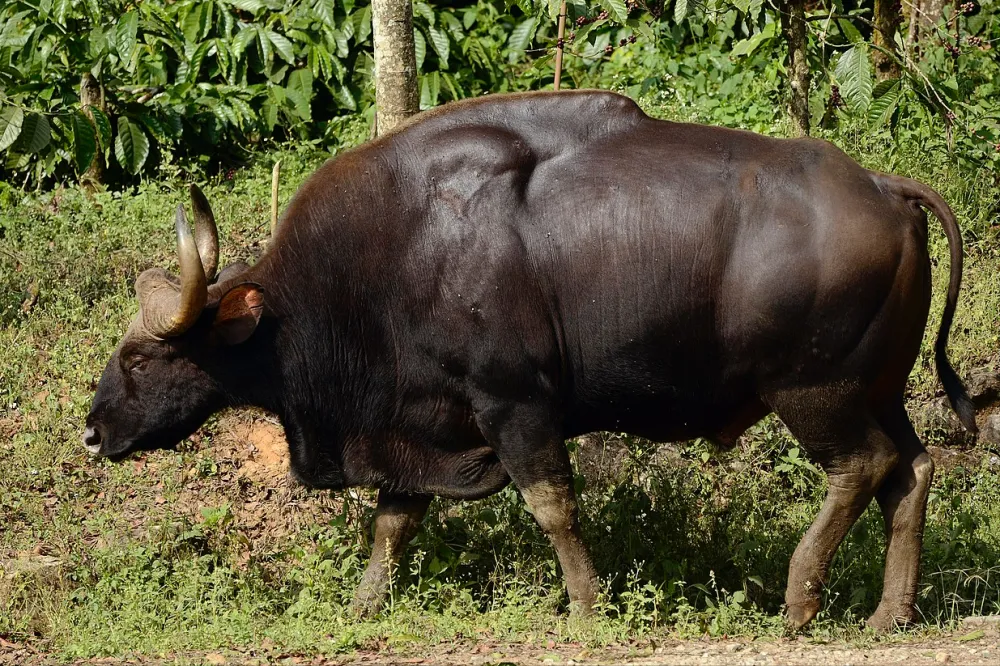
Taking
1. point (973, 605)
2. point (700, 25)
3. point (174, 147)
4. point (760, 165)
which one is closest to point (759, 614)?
point (973, 605)

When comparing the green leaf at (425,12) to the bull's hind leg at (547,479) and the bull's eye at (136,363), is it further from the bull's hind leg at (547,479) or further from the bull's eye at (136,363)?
the bull's hind leg at (547,479)

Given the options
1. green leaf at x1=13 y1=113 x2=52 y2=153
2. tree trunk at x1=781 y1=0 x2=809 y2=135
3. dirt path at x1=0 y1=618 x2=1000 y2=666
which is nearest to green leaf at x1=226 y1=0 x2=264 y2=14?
green leaf at x1=13 y1=113 x2=52 y2=153

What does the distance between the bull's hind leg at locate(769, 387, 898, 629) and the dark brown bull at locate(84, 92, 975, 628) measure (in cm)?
1

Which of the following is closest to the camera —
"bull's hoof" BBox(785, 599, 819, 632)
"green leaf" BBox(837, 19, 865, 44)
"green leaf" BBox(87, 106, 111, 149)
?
"bull's hoof" BBox(785, 599, 819, 632)

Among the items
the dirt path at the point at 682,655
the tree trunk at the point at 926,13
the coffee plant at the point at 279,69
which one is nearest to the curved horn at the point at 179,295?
the dirt path at the point at 682,655

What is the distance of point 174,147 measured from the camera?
10.4m

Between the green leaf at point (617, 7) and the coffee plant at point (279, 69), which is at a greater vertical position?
the green leaf at point (617, 7)

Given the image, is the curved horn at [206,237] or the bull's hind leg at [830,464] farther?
the curved horn at [206,237]

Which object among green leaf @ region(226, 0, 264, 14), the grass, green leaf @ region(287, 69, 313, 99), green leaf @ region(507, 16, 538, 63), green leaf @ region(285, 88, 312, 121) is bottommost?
the grass

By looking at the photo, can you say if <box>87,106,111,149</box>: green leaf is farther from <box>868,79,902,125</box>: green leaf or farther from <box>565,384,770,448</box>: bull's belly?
<box>868,79,902,125</box>: green leaf

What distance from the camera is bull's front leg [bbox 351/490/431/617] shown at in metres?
6.38

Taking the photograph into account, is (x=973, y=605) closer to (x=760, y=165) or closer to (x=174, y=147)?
(x=760, y=165)

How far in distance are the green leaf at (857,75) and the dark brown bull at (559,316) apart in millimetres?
1468

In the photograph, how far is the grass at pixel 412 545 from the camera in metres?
6.02
